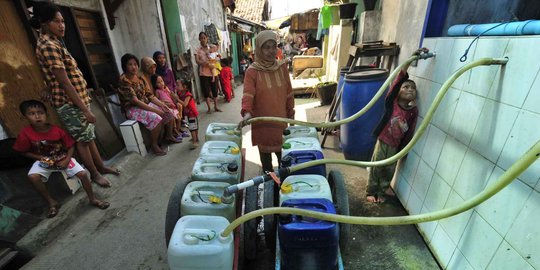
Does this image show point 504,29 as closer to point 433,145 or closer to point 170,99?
point 433,145

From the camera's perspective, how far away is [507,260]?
52.2 inches

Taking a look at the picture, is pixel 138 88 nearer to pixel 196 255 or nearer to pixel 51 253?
pixel 51 253

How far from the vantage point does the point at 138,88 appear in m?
3.93

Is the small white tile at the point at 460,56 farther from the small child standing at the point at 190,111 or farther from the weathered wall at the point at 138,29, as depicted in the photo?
the weathered wall at the point at 138,29

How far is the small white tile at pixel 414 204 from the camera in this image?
2.30m

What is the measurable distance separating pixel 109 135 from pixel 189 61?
137 inches

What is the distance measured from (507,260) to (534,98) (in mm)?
892

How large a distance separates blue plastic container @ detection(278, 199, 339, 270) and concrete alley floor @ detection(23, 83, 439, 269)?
2.26 ft

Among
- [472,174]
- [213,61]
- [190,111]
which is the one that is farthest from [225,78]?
[472,174]

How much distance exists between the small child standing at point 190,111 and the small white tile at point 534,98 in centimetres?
412

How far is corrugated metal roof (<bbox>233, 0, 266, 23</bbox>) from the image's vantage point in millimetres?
18438

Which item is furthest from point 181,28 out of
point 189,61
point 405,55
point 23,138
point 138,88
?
point 405,55

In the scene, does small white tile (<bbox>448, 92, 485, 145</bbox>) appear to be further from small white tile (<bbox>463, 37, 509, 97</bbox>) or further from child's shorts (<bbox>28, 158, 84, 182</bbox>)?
child's shorts (<bbox>28, 158, 84, 182</bbox>)

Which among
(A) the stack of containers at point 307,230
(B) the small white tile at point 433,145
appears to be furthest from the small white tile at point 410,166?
(A) the stack of containers at point 307,230
